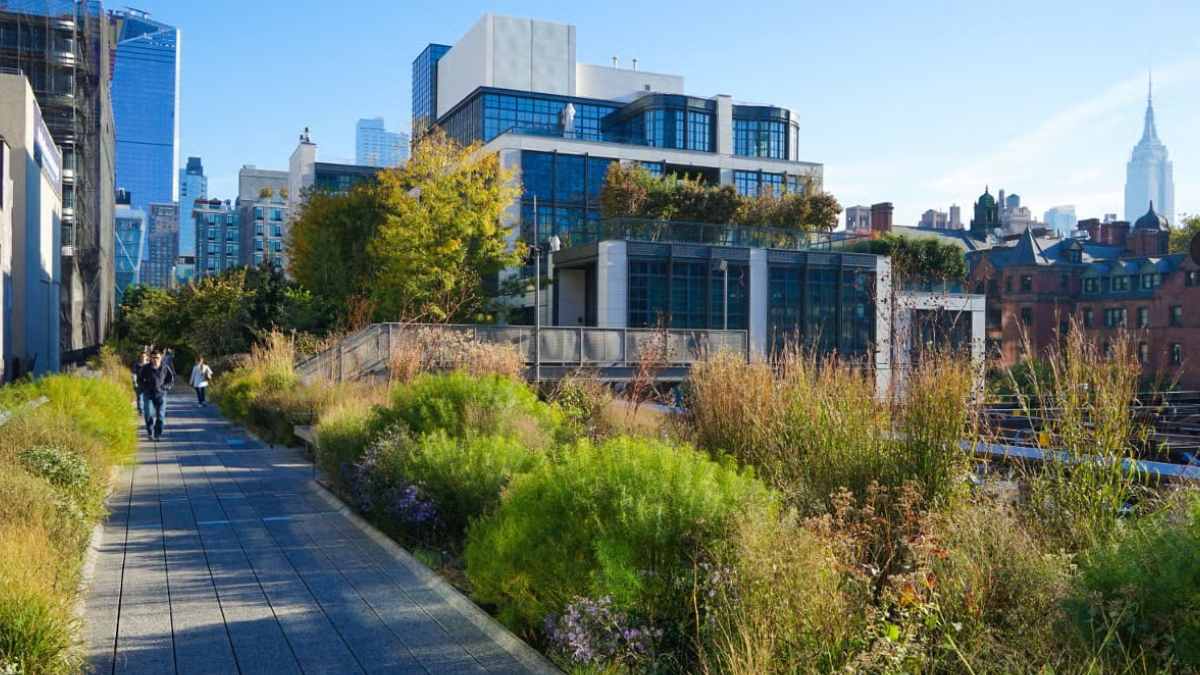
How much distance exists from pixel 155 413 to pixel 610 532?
1496 cm

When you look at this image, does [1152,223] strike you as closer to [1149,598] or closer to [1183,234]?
[1183,234]

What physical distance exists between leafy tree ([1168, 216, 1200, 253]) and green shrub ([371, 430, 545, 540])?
6981cm

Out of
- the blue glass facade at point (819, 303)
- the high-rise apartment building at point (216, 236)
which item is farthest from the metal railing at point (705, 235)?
the high-rise apartment building at point (216, 236)

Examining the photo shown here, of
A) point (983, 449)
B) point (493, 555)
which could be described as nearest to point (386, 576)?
point (493, 555)

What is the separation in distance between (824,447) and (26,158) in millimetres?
31166

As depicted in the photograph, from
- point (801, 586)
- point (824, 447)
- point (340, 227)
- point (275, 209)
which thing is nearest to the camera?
point (801, 586)

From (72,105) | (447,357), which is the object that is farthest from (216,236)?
(447,357)

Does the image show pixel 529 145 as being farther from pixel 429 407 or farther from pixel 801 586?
pixel 801 586

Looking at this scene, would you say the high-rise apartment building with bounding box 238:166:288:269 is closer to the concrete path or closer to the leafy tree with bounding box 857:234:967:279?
the leafy tree with bounding box 857:234:967:279

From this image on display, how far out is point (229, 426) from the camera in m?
21.0

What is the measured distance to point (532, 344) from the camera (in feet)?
80.4

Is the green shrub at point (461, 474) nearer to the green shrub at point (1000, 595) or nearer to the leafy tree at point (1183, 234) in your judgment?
the green shrub at point (1000, 595)

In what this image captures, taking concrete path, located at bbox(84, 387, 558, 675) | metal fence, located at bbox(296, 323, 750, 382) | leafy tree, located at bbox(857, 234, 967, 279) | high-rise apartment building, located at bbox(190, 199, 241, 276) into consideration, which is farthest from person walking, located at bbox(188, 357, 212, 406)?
high-rise apartment building, located at bbox(190, 199, 241, 276)

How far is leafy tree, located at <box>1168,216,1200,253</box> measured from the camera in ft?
217
